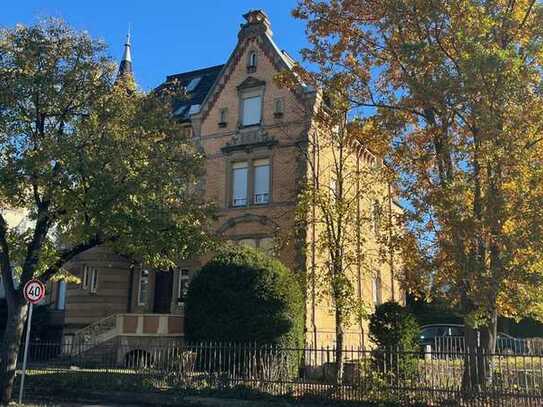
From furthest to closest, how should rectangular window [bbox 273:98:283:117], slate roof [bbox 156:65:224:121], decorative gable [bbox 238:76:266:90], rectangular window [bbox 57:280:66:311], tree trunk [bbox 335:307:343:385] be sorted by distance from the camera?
rectangular window [bbox 57:280:66:311]
slate roof [bbox 156:65:224:121]
decorative gable [bbox 238:76:266:90]
rectangular window [bbox 273:98:283:117]
tree trunk [bbox 335:307:343:385]

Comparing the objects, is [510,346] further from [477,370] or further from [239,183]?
[239,183]

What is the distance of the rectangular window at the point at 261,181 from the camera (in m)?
24.8

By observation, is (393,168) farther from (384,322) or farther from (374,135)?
(384,322)

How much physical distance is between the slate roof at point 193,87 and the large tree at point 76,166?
40.2 ft

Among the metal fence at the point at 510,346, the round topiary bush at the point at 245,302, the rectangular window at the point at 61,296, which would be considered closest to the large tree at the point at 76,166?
the round topiary bush at the point at 245,302

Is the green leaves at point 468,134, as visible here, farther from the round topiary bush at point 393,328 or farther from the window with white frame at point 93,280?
the window with white frame at point 93,280

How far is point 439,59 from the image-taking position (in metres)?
13.9

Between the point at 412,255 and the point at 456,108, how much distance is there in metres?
3.90

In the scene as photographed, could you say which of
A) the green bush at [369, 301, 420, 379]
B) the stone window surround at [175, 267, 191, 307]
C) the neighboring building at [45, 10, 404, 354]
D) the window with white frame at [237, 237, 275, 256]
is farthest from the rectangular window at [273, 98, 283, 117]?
the green bush at [369, 301, 420, 379]

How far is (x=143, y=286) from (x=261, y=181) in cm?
781

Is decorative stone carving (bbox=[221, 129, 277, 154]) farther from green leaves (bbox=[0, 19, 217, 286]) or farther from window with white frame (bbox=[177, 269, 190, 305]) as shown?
green leaves (bbox=[0, 19, 217, 286])

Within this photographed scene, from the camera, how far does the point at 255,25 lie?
26547mm

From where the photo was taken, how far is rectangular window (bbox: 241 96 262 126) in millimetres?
25698

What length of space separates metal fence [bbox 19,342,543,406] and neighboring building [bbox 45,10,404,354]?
14.5ft
